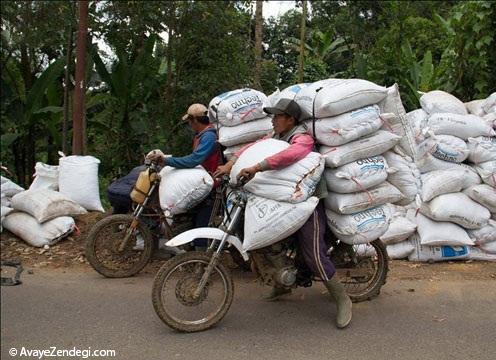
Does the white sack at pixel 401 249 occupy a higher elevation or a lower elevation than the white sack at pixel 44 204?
lower

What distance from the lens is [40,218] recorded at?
5.86 metres

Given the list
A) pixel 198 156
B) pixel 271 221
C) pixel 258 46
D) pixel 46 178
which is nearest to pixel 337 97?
pixel 271 221

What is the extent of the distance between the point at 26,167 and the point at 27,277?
4.03 metres

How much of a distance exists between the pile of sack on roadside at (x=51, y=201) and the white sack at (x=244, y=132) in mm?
2207

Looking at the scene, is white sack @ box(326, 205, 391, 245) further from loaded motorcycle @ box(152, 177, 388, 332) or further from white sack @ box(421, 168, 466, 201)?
white sack @ box(421, 168, 466, 201)

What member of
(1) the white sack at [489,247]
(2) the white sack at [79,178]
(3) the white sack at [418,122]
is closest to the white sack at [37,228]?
(2) the white sack at [79,178]

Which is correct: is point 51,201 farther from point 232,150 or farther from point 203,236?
point 203,236

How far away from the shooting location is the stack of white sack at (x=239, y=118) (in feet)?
16.5

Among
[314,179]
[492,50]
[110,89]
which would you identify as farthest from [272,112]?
[110,89]

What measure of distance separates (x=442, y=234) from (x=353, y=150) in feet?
6.51

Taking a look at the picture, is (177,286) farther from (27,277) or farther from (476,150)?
(476,150)

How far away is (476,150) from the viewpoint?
5.85 meters

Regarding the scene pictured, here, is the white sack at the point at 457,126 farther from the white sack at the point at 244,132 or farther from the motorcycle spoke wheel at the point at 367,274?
the white sack at the point at 244,132

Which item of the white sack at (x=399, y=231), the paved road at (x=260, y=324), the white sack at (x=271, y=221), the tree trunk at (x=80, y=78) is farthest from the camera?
the tree trunk at (x=80, y=78)
